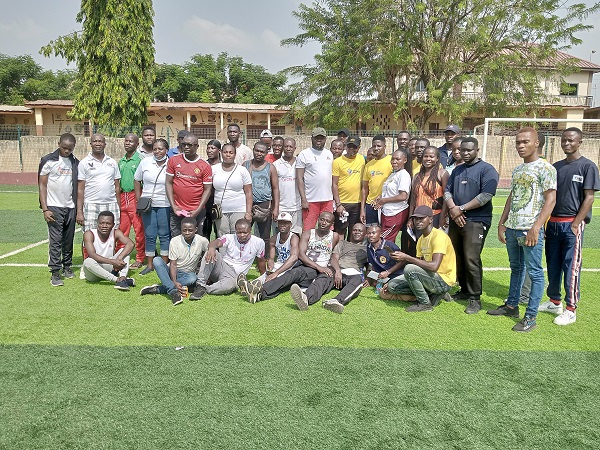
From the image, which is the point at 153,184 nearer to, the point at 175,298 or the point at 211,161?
the point at 211,161

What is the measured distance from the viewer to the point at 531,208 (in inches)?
189

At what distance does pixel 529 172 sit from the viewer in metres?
4.79

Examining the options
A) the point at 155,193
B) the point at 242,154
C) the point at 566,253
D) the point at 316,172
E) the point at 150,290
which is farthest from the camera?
the point at 242,154

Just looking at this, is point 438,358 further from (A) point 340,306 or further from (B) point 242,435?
(B) point 242,435

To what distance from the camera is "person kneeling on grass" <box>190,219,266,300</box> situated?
19.7ft

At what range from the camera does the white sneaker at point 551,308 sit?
541cm

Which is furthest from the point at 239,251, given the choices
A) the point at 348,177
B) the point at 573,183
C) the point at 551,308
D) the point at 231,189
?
the point at 573,183

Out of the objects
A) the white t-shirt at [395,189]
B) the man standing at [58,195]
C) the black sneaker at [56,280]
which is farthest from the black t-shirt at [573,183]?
the black sneaker at [56,280]

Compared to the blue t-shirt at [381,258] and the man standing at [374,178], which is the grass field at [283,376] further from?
the man standing at [374,178]

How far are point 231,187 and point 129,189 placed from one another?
67.4 inches

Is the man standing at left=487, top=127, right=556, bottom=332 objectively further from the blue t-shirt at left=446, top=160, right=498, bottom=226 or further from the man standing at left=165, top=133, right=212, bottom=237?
the man standing at left=165, top=133, right=212, bottom=237

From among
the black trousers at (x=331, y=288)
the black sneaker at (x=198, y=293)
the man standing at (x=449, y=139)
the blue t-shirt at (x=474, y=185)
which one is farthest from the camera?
the man standing at (x=449, y=139)

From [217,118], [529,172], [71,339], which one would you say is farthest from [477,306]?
[217,118]

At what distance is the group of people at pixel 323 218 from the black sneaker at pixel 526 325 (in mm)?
50
